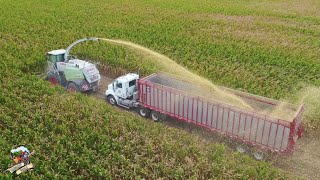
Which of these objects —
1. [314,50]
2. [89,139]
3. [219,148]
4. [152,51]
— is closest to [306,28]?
[314,50]

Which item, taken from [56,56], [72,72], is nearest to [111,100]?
[72,72]

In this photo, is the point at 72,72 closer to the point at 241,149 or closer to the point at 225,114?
the point at 225,114

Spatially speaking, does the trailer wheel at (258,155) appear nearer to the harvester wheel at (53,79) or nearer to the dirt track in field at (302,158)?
the dirt track in field at (302,158)

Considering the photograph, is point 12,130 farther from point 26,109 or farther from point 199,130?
point 199,130

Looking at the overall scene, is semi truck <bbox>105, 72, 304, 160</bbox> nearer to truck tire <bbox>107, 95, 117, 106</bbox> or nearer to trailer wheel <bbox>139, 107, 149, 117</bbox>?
trailer wheel <bbox>139, 107, 149, 117</bbox>

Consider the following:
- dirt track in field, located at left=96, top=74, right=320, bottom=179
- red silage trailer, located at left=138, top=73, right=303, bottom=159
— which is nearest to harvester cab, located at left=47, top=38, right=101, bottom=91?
red silage trailer, located at left=138, top=73, right=303, bottom=159
